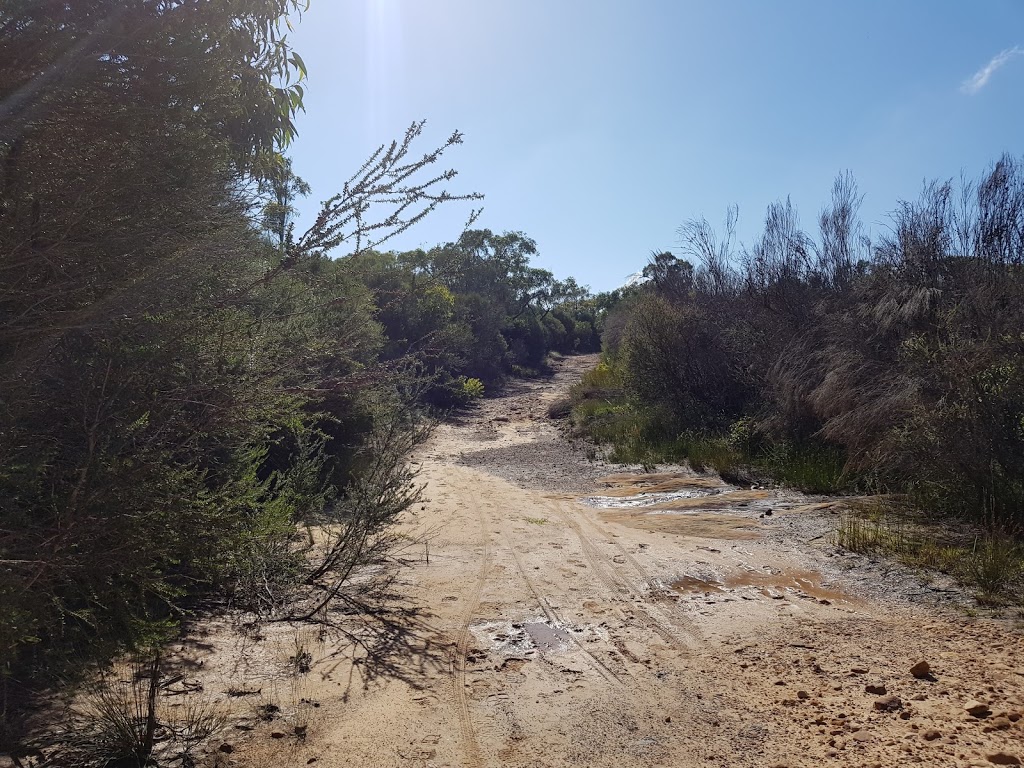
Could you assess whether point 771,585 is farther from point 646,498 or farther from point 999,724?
point 646,498

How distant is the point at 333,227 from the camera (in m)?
3.40

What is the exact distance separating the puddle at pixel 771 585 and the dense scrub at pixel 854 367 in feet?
6.52

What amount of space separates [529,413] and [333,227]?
23.2m

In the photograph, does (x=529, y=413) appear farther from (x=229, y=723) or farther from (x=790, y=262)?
(x=229, y=723)

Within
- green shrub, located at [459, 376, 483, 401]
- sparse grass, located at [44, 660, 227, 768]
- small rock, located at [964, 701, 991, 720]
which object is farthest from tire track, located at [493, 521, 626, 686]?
green shrub, located at [459, 376, 483, 401]

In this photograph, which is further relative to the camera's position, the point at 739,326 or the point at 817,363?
the point at 739,326

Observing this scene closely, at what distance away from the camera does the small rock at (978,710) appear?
344 cm

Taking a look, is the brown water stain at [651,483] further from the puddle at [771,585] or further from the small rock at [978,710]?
the small rock at [978,710]

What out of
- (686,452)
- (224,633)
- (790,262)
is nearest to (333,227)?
(224,633)

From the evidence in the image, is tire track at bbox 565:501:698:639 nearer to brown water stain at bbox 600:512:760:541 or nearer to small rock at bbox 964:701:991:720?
brown water stain at bbox 600:512:760:541

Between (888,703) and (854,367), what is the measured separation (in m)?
8.29

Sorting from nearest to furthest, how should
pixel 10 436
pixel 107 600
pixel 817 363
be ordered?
pixel 10 436
pixel 107 600
pixel 817 363

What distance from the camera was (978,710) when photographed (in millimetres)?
3463

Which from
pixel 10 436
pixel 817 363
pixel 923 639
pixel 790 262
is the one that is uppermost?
pixel 790 262
